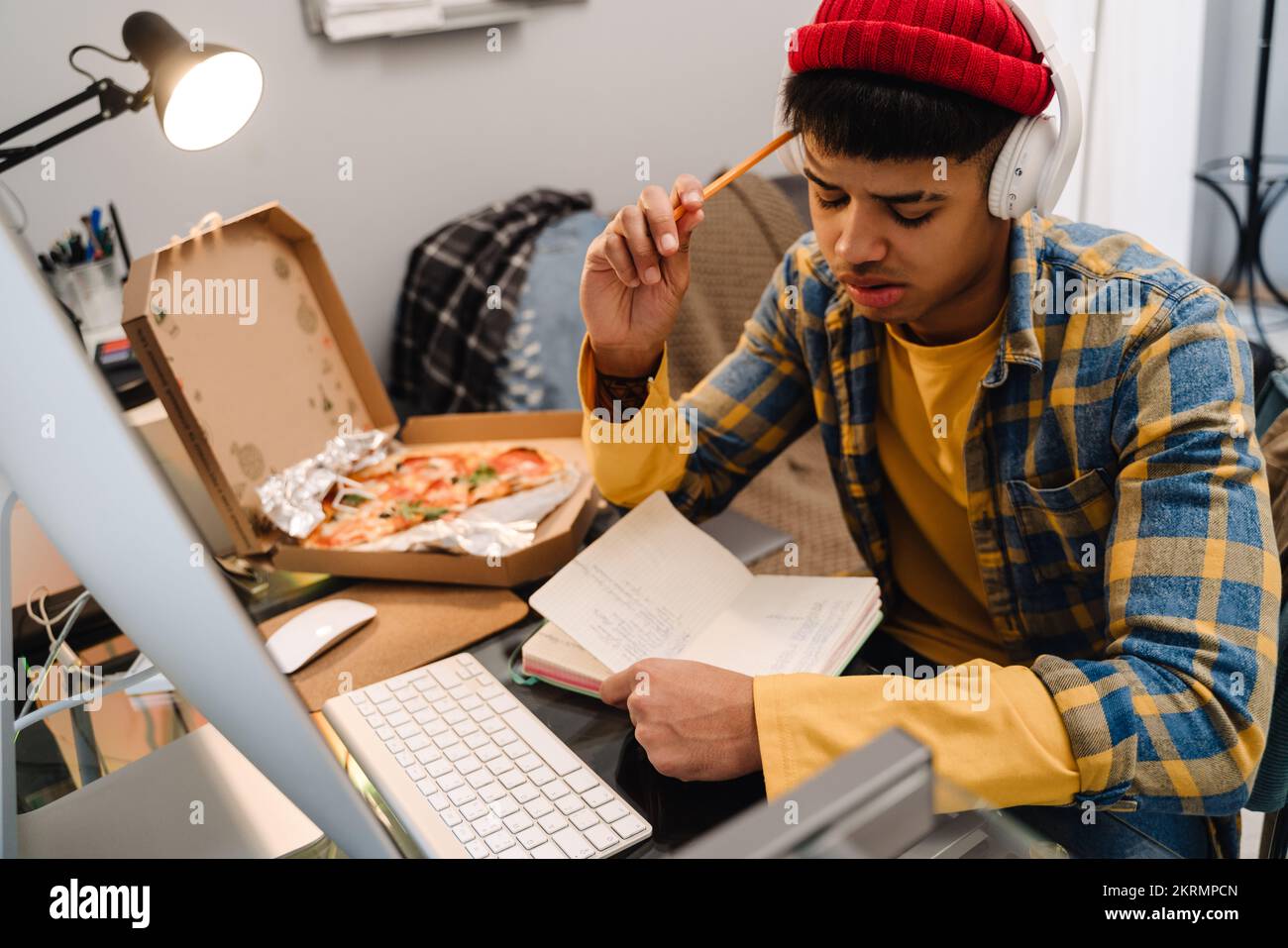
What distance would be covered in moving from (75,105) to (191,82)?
130 millimetres

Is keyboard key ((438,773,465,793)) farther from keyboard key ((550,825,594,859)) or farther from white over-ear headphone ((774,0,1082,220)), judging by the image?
white over-ear headphone ((774,0,1082,220))

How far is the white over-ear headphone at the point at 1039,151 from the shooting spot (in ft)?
2.71

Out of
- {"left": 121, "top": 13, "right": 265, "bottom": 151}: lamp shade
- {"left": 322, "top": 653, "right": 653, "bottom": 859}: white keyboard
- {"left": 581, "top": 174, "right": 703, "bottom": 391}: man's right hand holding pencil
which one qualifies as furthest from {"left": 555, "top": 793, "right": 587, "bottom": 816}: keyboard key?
{"left": 121, "top": 13, "right": 265, "bottom": 151}: lamp shade

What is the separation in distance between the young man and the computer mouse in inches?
12.4

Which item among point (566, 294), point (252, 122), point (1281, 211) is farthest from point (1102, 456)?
point (1281, 211)

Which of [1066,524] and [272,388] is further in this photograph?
[272,388]

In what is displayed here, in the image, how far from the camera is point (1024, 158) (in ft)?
2.77

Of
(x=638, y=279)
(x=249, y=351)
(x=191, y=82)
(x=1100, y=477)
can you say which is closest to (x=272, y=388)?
(x=249, y=351)

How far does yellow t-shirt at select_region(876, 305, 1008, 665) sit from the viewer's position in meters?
1.05

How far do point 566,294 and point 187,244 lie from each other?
0.84 meters

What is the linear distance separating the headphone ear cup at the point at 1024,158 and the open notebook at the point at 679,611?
0.38m

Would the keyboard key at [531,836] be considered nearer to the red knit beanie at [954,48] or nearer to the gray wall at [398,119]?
the red knit beanie at [954,48]

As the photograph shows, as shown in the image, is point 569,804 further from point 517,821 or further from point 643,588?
point 643,588

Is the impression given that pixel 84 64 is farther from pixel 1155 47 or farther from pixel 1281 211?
pixel 1281 211
